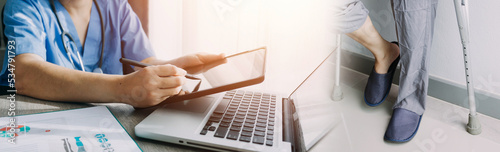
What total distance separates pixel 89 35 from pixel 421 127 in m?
0.72

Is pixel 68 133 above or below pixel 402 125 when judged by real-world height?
above

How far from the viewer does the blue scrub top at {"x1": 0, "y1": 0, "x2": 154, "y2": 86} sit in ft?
1.46

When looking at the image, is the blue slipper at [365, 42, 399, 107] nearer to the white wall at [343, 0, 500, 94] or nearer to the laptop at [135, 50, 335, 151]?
the white wall at [343, 0, 500, 94]

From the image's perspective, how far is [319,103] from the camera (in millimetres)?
407

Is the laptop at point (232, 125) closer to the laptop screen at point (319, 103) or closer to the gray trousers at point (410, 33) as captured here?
the laptop screen at point (319, 103)

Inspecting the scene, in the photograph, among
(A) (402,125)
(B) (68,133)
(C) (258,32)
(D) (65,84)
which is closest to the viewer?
(B) (68,133)

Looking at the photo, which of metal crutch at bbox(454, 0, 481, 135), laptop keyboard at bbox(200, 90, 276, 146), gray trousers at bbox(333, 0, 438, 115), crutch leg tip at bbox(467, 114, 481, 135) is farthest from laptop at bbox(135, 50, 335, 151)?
crutch leg tip at bbox(467, 114, 481, 135)

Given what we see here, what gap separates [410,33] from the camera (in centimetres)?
48

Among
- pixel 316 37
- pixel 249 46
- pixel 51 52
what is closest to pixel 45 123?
pixel 51 52

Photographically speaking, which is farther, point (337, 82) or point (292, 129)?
point (337, 82)

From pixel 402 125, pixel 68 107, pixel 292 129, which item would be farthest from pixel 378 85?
pixel 68 107

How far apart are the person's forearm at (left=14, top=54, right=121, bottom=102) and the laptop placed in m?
0.08

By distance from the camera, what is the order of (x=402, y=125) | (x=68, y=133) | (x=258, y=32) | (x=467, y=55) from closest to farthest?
(x=68, y=133), (x=467, y=55), (x=402, y=125), (x=258, y=32)

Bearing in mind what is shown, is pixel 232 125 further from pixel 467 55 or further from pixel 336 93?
pixel 467 55
